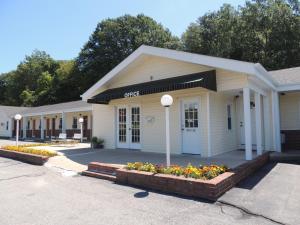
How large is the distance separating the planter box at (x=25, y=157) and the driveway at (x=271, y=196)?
7.96m

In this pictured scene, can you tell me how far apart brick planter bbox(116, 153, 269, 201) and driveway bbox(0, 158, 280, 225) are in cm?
24

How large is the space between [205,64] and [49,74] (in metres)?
53.9

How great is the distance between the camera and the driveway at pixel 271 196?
4.89m

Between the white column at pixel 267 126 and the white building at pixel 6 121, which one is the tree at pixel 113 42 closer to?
the white building at pixel 6 121

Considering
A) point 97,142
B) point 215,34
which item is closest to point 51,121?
point 97,142

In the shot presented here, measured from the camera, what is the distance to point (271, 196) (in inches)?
231

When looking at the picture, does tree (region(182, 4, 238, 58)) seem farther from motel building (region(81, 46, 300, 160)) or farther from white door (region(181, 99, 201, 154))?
white door (region(181, 99, 201, 154))

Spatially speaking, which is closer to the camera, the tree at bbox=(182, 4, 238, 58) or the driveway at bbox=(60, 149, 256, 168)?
the driveway at bbox=(60, 149, 256, 168)

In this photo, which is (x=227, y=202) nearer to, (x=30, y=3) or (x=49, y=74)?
(x=30, y=3)

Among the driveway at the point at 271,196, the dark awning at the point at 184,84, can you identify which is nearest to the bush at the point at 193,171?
the driveway at the point at 271,196

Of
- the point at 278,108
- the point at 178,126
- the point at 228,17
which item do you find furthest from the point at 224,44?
the point at 178,126

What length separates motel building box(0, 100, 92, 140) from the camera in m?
25.2

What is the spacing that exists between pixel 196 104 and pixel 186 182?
5.36 metres

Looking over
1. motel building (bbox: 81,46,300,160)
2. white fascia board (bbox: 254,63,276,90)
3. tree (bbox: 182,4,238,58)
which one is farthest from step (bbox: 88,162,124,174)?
tree (bbox: 182,4,238,58)
